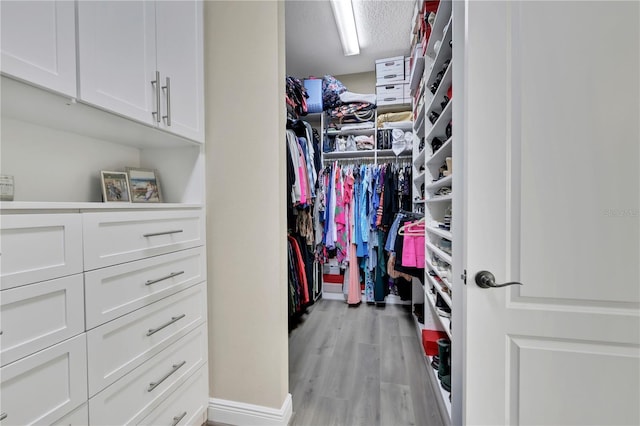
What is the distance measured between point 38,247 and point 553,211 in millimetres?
1548

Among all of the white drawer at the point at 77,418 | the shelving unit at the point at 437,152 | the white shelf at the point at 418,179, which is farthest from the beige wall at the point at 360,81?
the white drawer at the point at 77,418

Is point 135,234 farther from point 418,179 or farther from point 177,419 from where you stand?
point 418,179

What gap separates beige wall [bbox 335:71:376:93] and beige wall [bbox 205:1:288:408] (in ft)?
7.01

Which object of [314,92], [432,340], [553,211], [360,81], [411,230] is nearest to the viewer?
[553,211]

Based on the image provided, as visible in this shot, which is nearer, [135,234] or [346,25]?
[135,234]

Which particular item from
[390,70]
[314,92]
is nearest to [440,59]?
[390,70]

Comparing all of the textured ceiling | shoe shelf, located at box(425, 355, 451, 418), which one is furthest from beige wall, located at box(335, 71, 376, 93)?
shoe shelf, located at box(425, 355, 451, 418)

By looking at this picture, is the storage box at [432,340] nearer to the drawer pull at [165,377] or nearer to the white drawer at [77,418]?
the drawer pull at [165,377]

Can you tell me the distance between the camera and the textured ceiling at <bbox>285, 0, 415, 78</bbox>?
2.07 metres

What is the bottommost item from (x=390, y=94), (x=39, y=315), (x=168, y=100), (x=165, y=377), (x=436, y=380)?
(x=436, y=380)

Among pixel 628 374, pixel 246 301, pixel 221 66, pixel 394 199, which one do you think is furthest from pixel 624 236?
pixel 394 199

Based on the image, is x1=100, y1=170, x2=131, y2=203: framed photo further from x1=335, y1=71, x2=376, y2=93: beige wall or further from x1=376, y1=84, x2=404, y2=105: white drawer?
x1=335, y1=71, x2=376, y2=93: beige wall

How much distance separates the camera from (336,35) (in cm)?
242

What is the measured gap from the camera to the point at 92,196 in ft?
3.66
